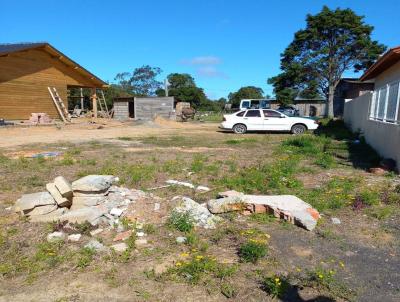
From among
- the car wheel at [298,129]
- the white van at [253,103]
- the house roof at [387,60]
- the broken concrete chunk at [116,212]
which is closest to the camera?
the broken concrete chunk at [116,212]

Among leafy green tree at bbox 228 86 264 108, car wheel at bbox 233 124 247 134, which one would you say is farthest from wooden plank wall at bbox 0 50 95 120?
leafy green tree at bbox 228 86 264 108

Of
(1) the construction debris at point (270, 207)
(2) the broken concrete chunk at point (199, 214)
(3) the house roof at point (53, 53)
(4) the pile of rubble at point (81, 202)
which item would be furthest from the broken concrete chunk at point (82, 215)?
(3) the house roof at point (53, 53)

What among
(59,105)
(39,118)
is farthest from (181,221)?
(59,105)

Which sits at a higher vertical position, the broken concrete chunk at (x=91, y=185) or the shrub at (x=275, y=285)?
the broken concrete chunk at (x=91, y=185)

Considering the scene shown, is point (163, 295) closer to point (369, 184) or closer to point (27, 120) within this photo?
point (369, 184)

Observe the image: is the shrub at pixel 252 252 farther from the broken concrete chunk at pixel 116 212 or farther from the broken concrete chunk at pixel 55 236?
the broken concrete chunk at pixel 55 236

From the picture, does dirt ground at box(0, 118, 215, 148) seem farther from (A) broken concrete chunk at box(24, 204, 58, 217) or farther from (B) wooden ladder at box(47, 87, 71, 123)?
(A) broken concrete chunk at box(24, 204, 58, 217)

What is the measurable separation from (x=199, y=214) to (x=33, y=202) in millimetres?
2364

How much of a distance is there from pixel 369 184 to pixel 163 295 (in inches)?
215

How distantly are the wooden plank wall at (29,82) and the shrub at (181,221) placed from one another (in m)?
21.4

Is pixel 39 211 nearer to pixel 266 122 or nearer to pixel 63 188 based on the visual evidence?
pixel 63 188

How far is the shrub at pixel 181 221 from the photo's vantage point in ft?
16.5

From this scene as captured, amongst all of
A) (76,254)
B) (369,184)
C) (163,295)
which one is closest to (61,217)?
(76,254)

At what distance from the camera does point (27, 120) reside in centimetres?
2453
